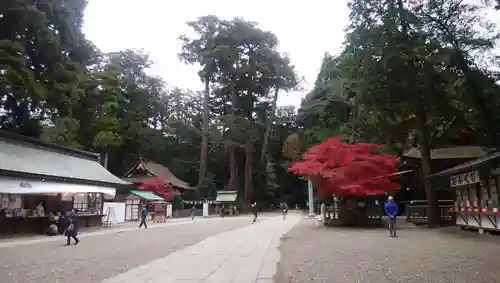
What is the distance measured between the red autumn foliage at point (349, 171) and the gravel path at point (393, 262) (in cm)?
663

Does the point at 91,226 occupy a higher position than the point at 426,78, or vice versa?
the point at 426,78

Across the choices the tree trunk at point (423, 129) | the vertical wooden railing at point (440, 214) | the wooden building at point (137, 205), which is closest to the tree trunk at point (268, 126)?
the wooden building at point (137, 205)

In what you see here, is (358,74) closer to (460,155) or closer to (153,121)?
(460,155)

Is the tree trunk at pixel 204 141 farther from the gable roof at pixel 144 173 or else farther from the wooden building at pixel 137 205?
the wooden building at pixel 137 205

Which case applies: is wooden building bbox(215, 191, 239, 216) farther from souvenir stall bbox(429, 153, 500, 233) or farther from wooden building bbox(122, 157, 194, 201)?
souvenir stall bbox(429, 153, 500, 233)

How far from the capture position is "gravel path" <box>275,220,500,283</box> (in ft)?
23.4

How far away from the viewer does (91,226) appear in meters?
22.7

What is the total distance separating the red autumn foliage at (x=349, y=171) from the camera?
19547 mm

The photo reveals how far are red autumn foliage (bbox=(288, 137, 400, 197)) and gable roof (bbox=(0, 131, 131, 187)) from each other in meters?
10.7

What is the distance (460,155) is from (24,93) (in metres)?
25.8

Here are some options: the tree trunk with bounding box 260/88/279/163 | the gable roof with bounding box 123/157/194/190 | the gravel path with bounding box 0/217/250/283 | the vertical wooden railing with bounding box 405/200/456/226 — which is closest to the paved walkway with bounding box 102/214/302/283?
the gravel path with bounding box 0/217/250/283

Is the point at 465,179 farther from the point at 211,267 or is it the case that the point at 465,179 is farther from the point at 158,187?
the point at 158,187

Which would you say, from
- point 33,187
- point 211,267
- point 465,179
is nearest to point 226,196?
point 33,187

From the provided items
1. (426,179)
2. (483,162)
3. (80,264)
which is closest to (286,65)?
(426,179)
